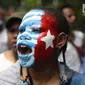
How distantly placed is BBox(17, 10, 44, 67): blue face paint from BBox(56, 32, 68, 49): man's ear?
7.8 inches

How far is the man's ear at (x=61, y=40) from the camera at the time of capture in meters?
3.89

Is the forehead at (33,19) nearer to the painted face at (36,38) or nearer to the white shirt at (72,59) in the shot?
the painted face at (36,38)

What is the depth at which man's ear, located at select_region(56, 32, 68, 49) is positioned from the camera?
3.89m

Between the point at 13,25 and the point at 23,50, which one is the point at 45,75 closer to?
the point at 23,50

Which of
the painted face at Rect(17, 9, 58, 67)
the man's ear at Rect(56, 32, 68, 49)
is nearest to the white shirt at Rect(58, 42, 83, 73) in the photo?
the man's ear at Rect(56, 32, 68, 49)

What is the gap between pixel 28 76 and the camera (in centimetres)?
385

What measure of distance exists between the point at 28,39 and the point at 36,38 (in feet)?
0.22

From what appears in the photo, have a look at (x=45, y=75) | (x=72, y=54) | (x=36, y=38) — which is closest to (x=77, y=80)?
(x=45, y=75)

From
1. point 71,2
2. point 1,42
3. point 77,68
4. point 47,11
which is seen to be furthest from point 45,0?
point 47,11

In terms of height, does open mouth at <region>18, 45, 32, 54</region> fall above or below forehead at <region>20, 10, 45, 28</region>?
below

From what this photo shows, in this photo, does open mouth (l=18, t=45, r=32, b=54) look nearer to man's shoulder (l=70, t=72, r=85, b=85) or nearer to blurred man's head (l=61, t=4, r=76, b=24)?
man's shoulder (l=70, t=72, r=85, b=85)

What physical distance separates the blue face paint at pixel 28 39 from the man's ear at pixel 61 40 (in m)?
0.20

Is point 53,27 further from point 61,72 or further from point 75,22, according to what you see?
point 75,22

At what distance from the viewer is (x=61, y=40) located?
3912 mm
